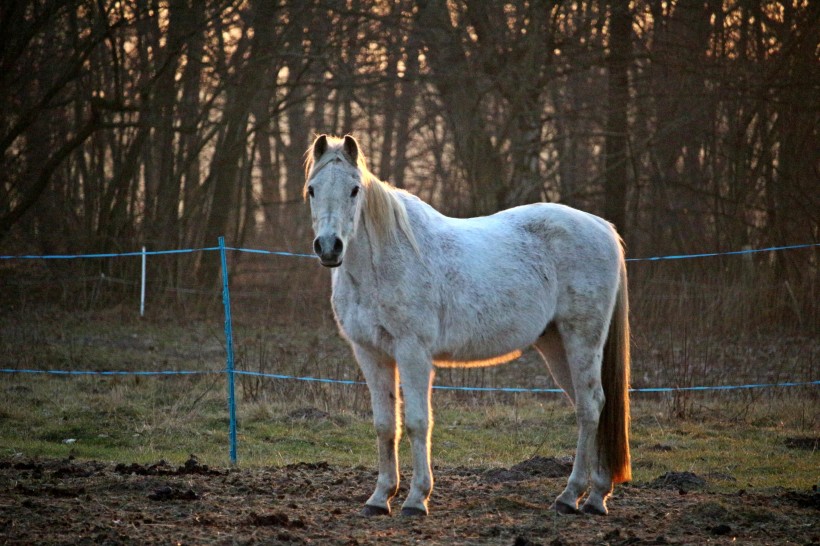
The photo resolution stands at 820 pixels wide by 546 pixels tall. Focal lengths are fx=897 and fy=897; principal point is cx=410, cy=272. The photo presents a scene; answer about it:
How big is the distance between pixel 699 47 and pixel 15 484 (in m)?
12.8

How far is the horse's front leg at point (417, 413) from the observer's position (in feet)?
16.8

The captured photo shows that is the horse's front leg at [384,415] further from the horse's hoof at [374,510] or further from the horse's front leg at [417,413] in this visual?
the horse's front leg at [417,413]

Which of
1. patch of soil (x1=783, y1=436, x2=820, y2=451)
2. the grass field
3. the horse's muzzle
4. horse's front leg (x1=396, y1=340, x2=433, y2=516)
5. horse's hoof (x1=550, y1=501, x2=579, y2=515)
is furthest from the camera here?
patch of soil (x1=783, y1=436, x2=820, y2=451)

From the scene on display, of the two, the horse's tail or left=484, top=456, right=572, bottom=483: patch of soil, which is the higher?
the horse's tail

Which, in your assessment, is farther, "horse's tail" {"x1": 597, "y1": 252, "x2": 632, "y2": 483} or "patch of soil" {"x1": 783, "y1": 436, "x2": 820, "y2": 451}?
"patch of soil" {"x1": 783, "y1": 436, "x2": 820, "y2": 451}

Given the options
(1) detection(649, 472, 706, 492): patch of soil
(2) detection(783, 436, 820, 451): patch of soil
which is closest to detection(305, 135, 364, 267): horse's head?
(1) detection(649, 472, 706, 492): patch of soil

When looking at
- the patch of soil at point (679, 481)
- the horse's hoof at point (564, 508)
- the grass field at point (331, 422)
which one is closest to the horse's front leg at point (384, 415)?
the horse's hoof at point (564, 508)

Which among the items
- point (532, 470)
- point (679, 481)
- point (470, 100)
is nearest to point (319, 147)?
point (532, 470)

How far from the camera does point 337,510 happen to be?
5238 mm

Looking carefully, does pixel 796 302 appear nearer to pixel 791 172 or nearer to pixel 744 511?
pixel 791 172

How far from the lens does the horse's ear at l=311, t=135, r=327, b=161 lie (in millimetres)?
5168

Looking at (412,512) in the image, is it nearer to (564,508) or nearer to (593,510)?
Answer: (564,508)

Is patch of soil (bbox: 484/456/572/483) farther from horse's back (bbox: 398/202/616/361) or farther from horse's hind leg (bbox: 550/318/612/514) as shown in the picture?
horse's back (bbox: 398/202/616/361)

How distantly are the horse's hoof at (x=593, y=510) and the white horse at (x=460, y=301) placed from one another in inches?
0.5
